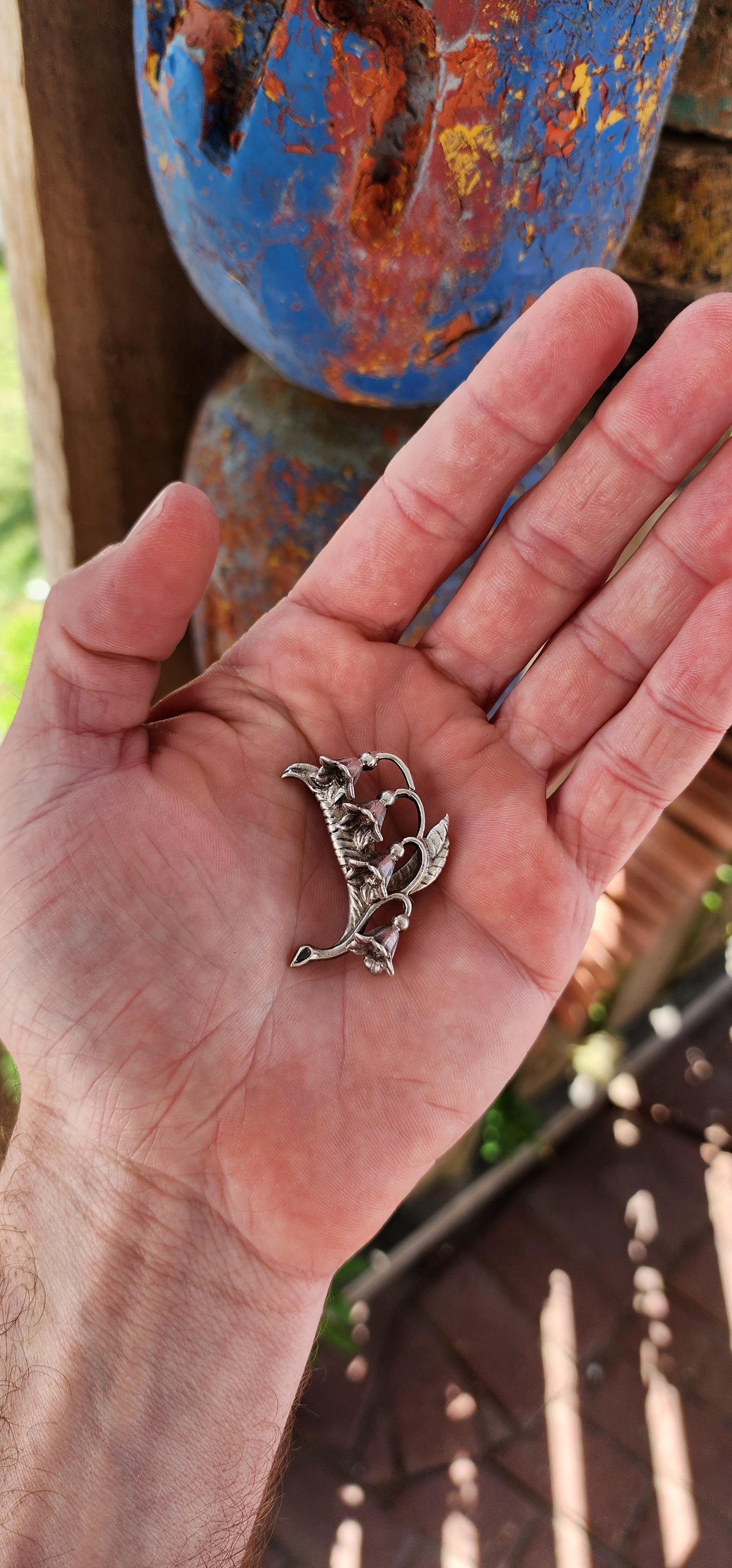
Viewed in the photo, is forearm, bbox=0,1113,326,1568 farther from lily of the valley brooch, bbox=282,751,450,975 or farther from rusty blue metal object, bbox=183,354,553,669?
rusty blue metal object, bbox=183,354,553,669

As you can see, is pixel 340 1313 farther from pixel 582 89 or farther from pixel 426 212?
pixel 582 89

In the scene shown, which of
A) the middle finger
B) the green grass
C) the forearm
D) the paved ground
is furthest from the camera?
the green grass

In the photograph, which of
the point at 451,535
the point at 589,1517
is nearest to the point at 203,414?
the point at 451,535

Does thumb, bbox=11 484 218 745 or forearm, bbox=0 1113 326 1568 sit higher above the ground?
thumb, bbox=11 484 218 745

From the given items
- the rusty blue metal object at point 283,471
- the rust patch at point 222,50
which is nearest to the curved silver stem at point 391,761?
the rusty blue metal object at point 283,471

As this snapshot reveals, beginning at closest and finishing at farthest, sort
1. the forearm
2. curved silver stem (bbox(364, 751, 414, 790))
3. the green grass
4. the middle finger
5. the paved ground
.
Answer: the forearm
the middle finger
curved silver stem (bbox(364, 751, 414, 790))
the paved ground
the green grass

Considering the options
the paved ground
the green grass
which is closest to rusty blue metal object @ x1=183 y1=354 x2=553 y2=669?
the green grass

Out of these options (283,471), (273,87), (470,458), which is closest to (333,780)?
(470,458)
